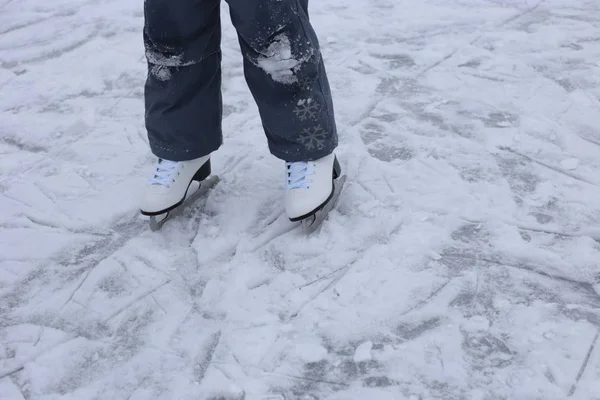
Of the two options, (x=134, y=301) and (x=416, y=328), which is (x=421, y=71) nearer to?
(x=416, y=328)

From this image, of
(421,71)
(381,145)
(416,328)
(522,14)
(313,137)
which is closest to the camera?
(416,328)

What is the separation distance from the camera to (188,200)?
1683 millimetres

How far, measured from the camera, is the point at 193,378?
1.17 metres

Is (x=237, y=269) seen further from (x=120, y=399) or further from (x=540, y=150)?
(x=540, y=150)

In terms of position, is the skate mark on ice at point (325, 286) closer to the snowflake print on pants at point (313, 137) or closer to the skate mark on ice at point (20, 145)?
the snowflake print on pants at point (313, 137)

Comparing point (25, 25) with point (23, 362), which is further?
point (25, 25)

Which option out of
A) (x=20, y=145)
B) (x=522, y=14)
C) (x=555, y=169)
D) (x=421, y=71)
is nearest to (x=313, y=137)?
(x=555, y=169)

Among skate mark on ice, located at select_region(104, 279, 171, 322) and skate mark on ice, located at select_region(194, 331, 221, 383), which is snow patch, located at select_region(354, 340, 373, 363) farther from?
skate mark on ice, located at select_region(104, 279, 171, 322)

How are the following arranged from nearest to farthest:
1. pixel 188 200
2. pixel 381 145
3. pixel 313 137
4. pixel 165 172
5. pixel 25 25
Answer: pixel 313 137 → pixel 165 172 → pixel 188 200 → pixel 381 145 → pixel 25 25

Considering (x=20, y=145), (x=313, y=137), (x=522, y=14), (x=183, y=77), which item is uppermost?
(x=183, y=77)

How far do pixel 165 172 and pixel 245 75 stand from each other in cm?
35

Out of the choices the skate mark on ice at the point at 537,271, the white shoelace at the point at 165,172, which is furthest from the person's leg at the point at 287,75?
the skate mark on ice at the point at 537,271

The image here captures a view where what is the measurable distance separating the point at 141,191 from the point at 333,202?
0.60 metres

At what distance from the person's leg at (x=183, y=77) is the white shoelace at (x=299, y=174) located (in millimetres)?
237
